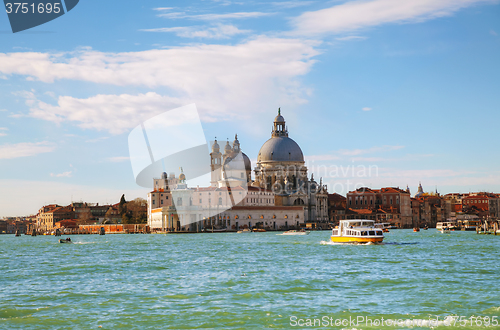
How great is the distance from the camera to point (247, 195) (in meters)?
76.1

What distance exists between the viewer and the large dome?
84.2 m

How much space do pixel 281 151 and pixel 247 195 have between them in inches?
428

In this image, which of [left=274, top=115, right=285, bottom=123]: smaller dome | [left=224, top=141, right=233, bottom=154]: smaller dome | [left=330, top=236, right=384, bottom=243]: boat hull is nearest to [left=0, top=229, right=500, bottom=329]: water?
[left=330, top=236, right=384, bottom=243]: boat hull

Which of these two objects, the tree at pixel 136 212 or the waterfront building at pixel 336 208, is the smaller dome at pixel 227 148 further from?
the waterfront building at pixel 336 208

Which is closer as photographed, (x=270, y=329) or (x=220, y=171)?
(x=270, y=329)

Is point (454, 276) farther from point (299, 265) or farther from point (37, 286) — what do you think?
point (37, 286)

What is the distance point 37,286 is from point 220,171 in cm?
6576

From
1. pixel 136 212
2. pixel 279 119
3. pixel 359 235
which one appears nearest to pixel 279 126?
pixel 279 119

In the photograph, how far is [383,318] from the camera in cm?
1187

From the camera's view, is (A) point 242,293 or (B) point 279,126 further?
(B) point 279,126

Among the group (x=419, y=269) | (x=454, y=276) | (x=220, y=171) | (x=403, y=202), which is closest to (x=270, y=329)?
(x=454, y=276)

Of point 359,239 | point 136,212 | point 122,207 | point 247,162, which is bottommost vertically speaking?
point 359,239

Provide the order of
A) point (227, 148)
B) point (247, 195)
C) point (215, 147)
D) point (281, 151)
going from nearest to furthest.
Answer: point (247, 195)
point (227, 148)
point (215, 147)
point (281, 151)

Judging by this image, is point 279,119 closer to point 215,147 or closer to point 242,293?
point 215,147
